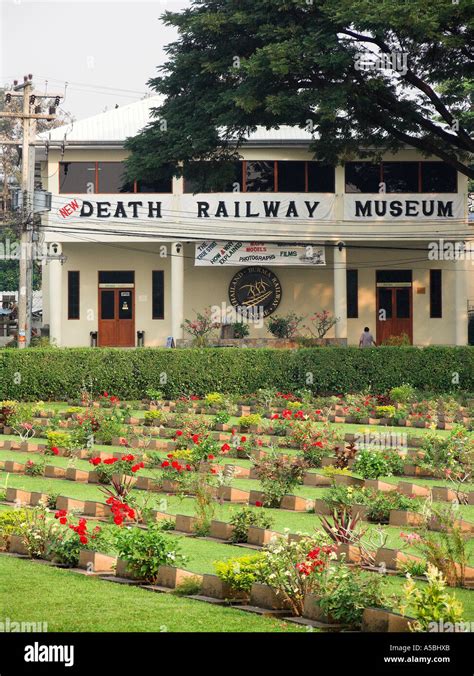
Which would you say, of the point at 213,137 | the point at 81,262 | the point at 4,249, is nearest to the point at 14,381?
the point at 213,137

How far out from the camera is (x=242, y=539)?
531 inches

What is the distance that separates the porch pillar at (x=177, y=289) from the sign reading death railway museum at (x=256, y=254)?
63cm

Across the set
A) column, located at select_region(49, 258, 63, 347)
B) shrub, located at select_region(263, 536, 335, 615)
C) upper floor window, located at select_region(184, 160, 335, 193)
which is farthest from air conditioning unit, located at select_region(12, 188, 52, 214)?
shrub, located at select_region(263, 536, 335, 615)

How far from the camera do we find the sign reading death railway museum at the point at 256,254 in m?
45.6

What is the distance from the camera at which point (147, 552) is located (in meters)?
11.6

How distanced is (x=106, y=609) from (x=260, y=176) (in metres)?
36.6

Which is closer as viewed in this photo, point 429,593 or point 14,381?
point 429,593

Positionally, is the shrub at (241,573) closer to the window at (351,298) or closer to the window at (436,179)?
the window at (436,179)

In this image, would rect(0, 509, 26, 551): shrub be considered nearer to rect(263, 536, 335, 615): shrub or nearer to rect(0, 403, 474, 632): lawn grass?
rect(0, 403, 474, 632): lawn grass

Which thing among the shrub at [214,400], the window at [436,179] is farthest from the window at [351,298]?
the shrub at [214,400]

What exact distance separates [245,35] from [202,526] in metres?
21.2

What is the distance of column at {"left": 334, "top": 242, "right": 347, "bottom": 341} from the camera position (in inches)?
1796

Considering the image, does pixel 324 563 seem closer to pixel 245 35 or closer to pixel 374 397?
pixel 374 397
